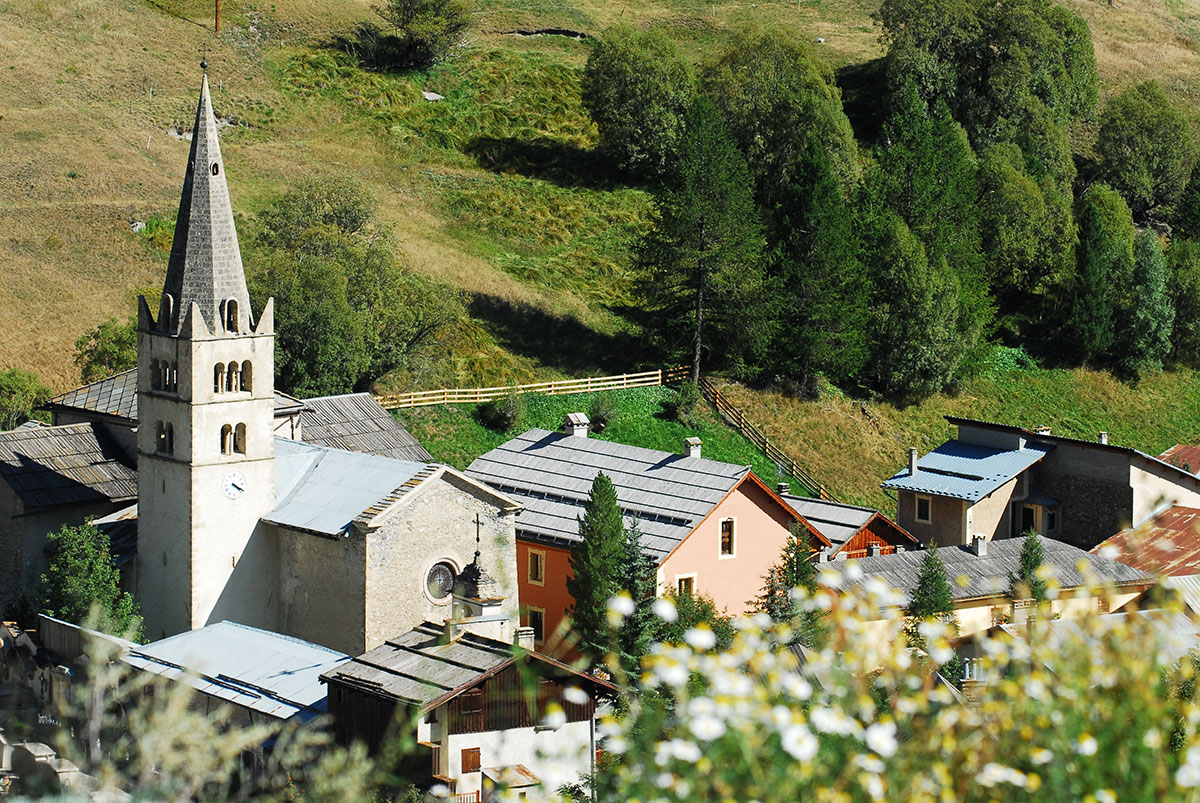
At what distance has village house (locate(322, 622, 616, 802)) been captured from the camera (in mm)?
27000

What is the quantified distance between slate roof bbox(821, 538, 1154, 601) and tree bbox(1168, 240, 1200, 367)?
32722 millimetres

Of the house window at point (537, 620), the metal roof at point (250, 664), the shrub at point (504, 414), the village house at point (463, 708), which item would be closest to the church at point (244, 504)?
the metal roof at point (250, 664)

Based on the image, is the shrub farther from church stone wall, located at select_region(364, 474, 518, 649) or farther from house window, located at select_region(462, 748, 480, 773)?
house window, located at select_region(462, 748, 480, 773)

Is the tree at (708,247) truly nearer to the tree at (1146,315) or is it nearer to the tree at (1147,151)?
the tree at (1146,315)

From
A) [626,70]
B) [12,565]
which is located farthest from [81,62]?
[12,565]

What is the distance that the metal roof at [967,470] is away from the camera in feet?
179

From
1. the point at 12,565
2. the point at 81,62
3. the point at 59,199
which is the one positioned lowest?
the point at 12,565

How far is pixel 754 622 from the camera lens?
992 cm

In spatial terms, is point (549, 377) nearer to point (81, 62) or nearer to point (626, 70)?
point (626, 70)

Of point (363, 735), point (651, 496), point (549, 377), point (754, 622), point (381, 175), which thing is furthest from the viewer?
point (381, 175)

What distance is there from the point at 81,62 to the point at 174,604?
55324 mm

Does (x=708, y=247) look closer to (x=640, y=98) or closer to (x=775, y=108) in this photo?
(x=775, y=108)

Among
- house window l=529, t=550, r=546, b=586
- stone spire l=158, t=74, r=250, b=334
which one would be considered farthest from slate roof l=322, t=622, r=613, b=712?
house window l=529, t=550, r=546, b=586

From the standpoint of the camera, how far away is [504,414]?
5500 centimetres
